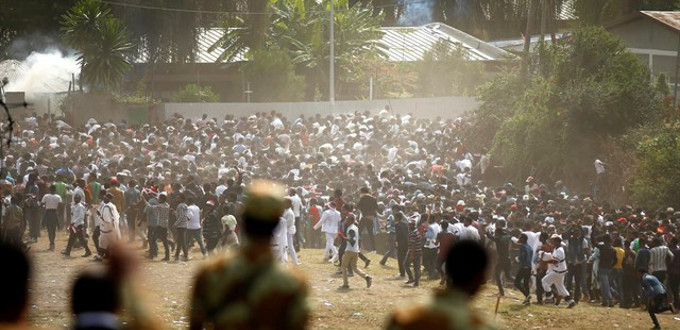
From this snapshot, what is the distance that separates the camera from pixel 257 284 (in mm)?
5141

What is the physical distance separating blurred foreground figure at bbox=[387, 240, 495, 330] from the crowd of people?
24.3 ft

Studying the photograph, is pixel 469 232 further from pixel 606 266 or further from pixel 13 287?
pixel 13 287

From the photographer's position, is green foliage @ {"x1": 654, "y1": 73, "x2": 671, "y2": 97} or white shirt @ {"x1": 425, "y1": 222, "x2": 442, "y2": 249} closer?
white shirt @ {"x1": 425, "y1": 222, "x2": 442, "y2": 249}

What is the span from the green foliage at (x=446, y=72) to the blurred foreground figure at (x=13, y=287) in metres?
45.1

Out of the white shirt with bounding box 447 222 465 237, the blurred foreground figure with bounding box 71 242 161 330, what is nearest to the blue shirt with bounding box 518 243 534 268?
the white shirt with bounding box 447 222 465 237

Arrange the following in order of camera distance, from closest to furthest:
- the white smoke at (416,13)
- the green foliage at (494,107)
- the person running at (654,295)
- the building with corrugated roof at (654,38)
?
1. the person running at (654,295)
2. the green foliage at (494,107)
3. the building with corrugated roof at (654,38)
4. the white smoke at (416,13)

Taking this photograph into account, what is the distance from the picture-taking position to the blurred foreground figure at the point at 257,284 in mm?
5125

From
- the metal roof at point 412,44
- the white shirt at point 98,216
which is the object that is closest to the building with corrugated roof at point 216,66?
the metal roof at point 412,44

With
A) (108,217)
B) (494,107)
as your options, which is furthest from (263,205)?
(494,107)

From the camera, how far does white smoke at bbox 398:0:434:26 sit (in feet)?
229

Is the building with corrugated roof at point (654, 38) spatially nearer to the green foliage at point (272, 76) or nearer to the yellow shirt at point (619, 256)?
the green foliage at point (272, 76)

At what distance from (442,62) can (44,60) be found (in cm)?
1736

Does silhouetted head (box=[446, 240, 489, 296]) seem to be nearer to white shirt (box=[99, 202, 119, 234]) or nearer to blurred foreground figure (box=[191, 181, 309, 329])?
blurred foreground figure (box=[191, 181, 309, 329])

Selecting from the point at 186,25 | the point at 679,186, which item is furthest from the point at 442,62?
the point at 679,186
